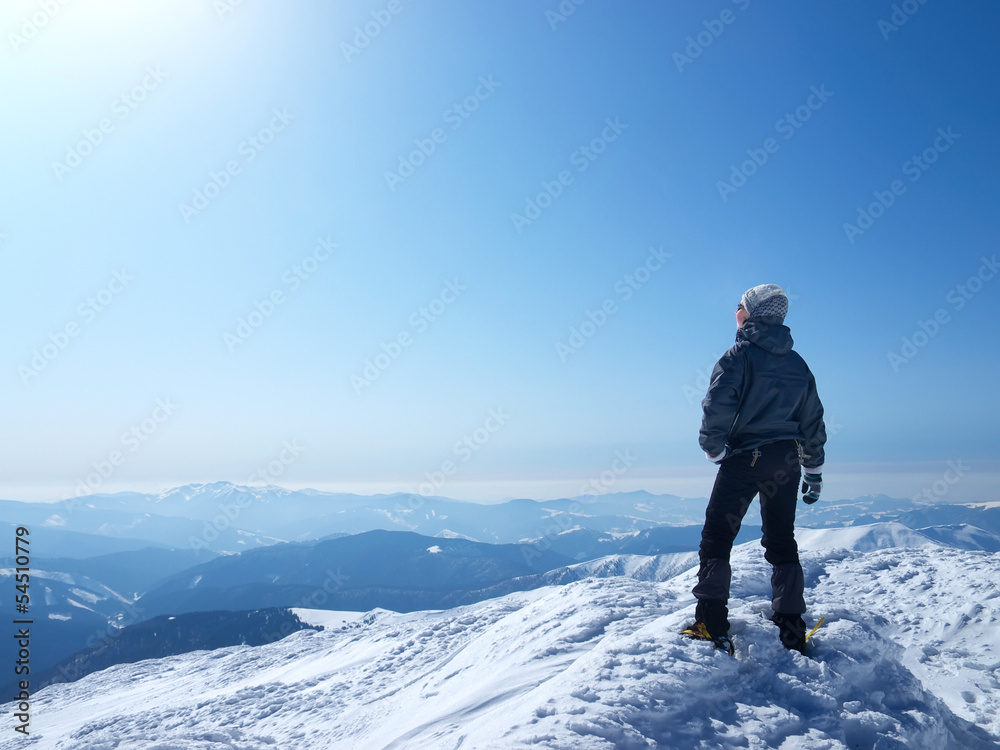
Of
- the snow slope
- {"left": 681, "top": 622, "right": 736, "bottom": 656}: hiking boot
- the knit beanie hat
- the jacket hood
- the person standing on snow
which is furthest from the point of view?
the knit beanie hat

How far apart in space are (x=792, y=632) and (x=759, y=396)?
2385 mm

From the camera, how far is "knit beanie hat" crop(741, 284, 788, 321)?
17.9 feet

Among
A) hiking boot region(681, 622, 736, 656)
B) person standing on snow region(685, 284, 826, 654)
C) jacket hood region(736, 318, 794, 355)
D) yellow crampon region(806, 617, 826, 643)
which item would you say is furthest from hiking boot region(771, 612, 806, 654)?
jacket hood region(736, 318, 794, 355)

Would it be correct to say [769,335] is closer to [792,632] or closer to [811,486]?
[811,486]

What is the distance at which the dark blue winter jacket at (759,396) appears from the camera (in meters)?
5.05

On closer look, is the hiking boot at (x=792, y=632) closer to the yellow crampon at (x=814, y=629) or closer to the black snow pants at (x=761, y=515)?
the black snow pants at (x=761, y=515)

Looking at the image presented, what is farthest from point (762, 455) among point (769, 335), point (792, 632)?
point (792, 632)

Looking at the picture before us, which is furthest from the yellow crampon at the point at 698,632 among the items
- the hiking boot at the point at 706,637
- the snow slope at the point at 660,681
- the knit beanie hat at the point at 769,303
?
the knit beanie hat at the point at 769,303

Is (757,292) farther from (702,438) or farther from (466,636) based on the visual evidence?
(466,636)

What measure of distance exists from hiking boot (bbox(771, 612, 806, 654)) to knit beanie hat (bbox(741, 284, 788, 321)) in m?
3.12

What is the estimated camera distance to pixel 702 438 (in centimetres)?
509

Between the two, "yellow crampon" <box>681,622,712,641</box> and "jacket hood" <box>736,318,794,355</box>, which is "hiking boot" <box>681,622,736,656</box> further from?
"jacket hood" <box>736,318,794,355</box>

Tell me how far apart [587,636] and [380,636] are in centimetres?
1436

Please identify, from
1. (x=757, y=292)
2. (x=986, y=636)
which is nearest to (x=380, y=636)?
(x=986, y=636)
